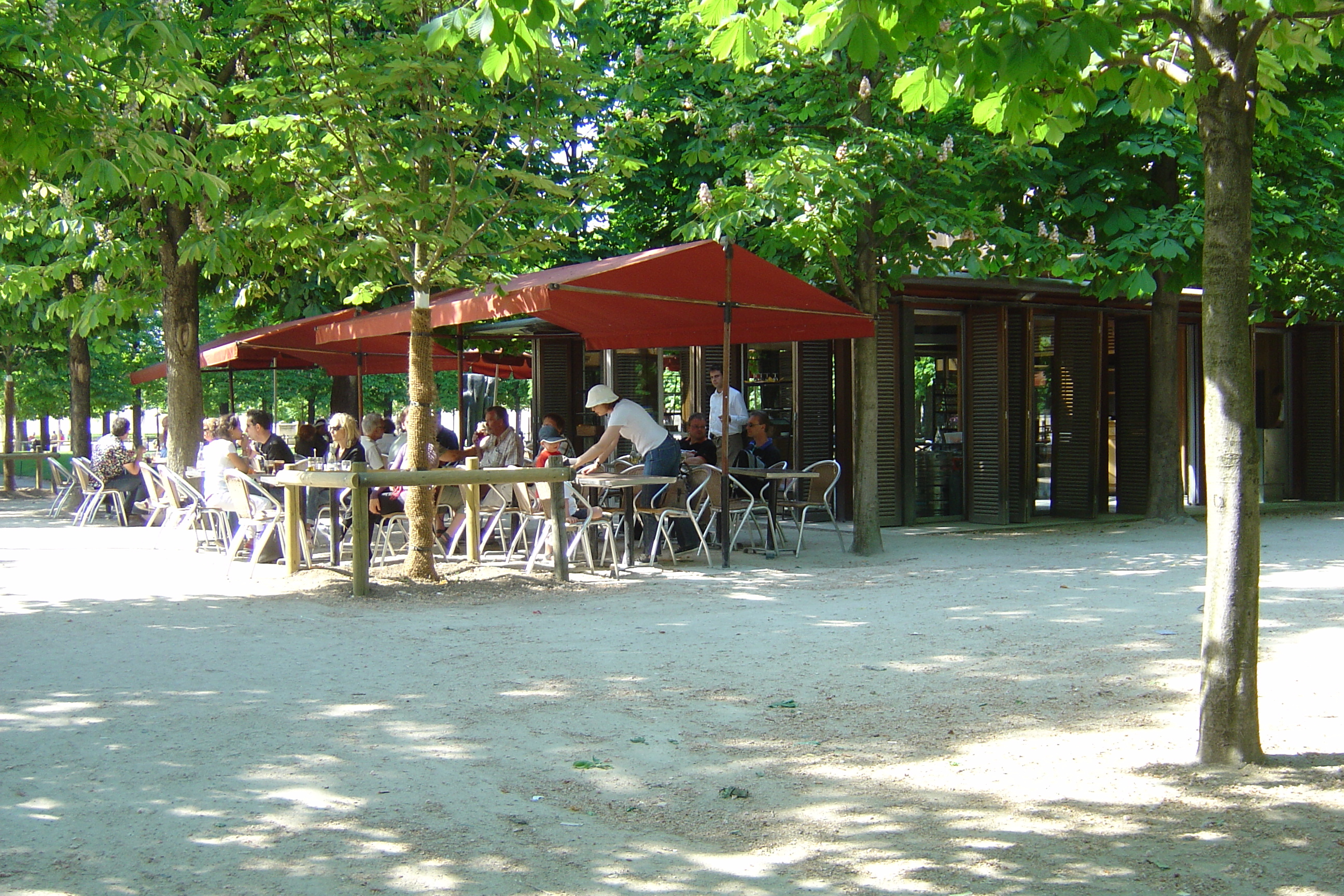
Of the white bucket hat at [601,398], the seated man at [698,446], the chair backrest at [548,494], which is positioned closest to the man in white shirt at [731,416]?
the seated man at [698,446]

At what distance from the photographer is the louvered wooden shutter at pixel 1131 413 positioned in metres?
15.5

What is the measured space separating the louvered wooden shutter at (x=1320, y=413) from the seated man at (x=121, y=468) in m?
16.4

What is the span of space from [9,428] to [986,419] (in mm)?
20161

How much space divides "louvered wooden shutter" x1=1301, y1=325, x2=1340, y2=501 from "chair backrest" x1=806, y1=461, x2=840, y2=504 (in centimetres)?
1085

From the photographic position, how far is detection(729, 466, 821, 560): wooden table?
413 inches

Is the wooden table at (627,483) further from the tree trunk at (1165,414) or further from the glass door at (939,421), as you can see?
the tree trunk at (1165,414)

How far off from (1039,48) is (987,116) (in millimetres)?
1203

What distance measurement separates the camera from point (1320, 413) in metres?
18.0

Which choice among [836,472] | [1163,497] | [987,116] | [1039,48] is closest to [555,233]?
[836,472]

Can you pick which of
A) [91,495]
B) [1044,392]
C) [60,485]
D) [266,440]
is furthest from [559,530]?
[60,485]

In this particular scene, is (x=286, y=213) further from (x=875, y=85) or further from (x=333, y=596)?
(x=875, y=85)

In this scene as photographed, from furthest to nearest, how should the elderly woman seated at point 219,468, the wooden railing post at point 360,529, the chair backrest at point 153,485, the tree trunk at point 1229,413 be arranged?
the chair backrest at point 153,485, the elderly woman seated at point 219,468, the wooden railing post at point 360,529, the tree trunk at point 1229,413

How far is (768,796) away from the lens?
13.3 feet

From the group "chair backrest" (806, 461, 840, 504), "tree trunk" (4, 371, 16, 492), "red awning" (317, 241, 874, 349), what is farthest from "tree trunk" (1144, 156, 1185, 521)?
"tree trunk" (4, 371, 16, 492)
